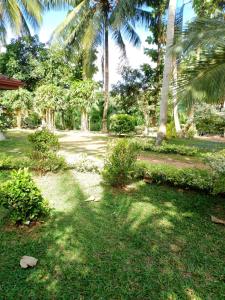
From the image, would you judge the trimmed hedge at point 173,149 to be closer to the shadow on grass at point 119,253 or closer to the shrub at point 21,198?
the shadow on grass at point 119,253

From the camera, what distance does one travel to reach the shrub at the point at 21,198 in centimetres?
365

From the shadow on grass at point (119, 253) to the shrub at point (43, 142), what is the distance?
1.99 m

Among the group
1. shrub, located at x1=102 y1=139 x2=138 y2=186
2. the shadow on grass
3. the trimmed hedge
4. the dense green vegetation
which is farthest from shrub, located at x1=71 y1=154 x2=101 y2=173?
the trimmed hedge

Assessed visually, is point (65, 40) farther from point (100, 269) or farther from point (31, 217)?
point (100, 269)

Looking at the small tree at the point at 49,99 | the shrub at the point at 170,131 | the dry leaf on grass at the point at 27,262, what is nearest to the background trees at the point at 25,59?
the small tree at the point at 49,99

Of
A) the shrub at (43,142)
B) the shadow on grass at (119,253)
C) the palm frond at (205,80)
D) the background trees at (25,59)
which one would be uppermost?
the background trees at (25,59)

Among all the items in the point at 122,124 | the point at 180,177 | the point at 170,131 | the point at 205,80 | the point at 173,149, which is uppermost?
the point at 205,80

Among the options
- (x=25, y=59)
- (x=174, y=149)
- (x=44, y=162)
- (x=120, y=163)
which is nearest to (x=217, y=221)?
(x=120, y=163)

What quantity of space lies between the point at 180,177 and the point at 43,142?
11.0ft

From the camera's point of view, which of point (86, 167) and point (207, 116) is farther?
point (207, 116)

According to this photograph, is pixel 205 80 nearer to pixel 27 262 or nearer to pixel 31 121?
pixel 27 262

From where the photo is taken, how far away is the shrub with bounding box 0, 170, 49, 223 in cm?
365

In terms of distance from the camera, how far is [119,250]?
131 inches

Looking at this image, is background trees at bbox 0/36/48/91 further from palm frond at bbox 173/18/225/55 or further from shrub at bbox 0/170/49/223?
shrub at bbox 0/170/49/223
